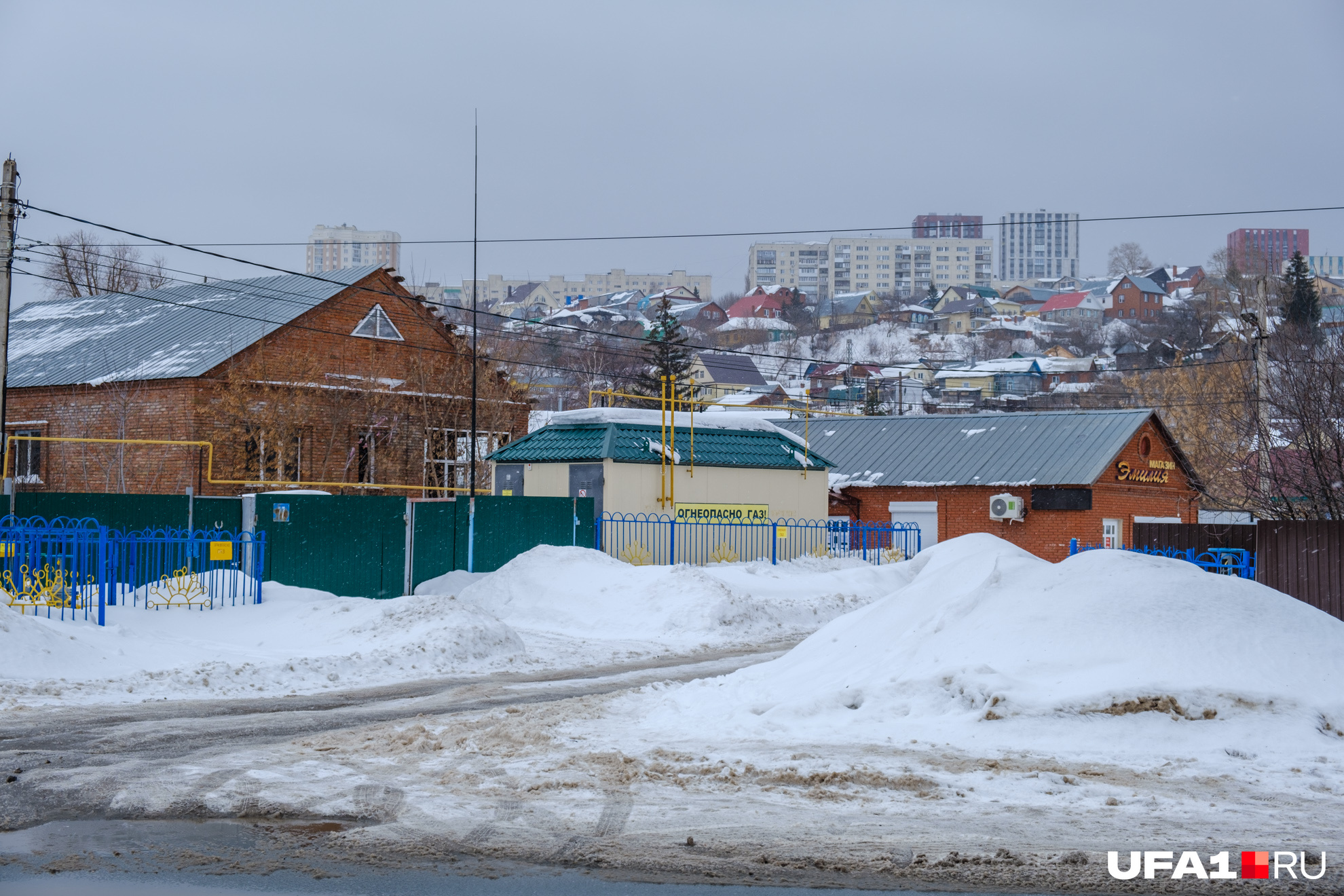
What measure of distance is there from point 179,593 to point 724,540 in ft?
41.7

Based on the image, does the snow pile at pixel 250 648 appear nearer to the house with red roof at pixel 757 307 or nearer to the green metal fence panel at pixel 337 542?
the green metal fence panel at pixel 337 542

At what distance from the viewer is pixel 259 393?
100 feet

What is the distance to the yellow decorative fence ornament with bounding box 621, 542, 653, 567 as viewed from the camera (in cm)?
2544

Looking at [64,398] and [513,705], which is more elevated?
[64,398]

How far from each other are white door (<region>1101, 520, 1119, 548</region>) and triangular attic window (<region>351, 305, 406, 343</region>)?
837 inches

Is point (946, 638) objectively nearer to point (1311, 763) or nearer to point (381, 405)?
point (1311, 763)

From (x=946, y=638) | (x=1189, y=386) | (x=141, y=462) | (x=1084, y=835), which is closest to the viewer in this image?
(x=1084, y=835)

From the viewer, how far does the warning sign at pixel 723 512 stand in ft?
87.9

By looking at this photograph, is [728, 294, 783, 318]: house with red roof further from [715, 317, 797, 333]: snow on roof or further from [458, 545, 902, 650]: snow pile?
[458, 545, 902, 650]: snow pile

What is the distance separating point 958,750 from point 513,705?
4.89m

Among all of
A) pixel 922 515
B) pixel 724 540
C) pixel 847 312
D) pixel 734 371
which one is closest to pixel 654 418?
pixel 724 540

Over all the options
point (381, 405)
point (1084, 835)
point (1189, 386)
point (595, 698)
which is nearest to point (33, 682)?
point (595, 698)

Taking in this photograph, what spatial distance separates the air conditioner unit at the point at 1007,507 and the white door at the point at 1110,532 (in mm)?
2341

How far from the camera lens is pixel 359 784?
845 cm
